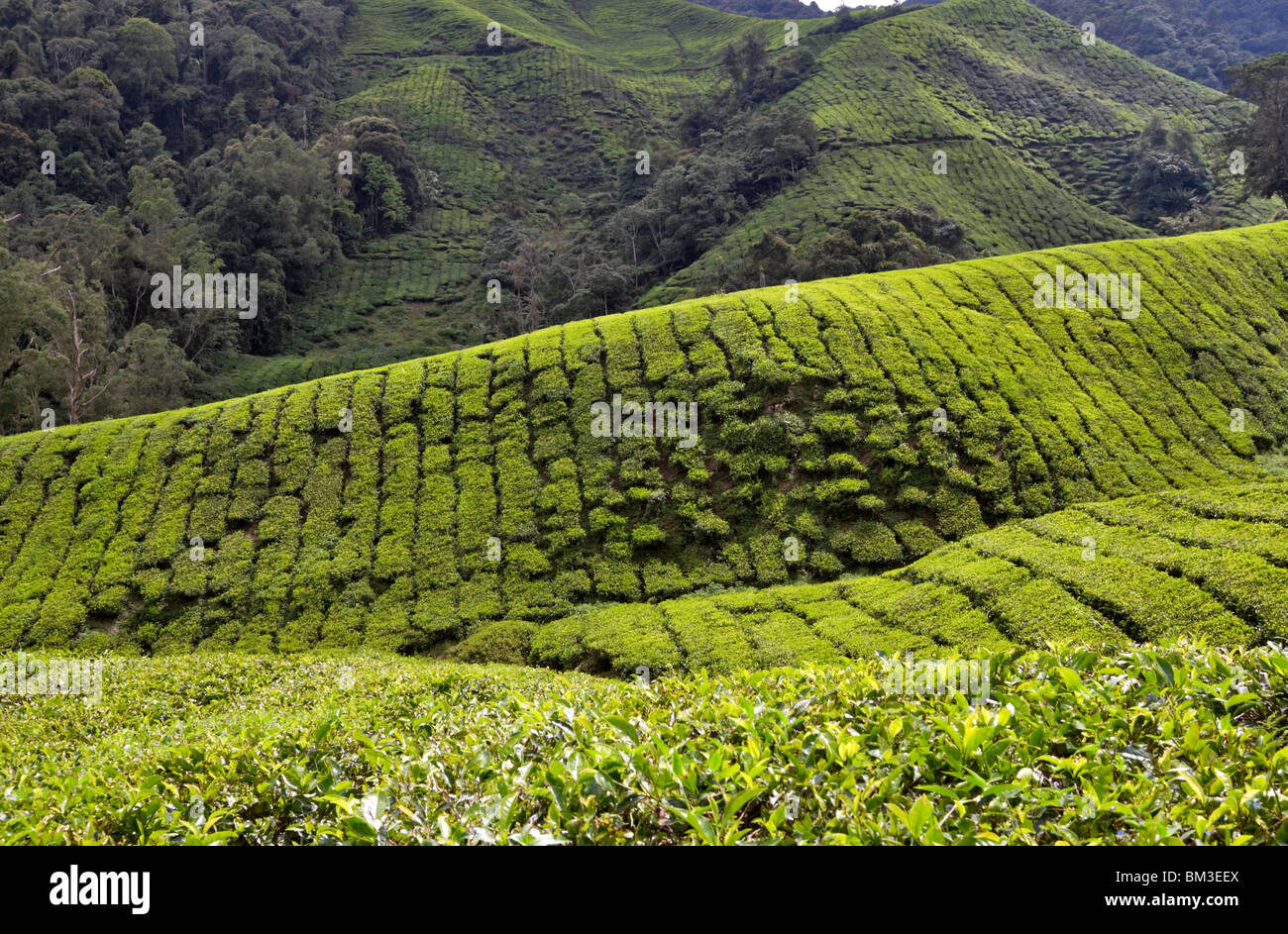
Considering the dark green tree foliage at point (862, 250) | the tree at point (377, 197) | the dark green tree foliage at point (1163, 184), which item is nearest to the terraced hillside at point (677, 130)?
the dark green tree foliage at point (1163, 184)

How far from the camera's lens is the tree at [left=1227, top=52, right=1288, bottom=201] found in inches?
1687

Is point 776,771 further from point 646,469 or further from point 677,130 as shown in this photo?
point 677,130

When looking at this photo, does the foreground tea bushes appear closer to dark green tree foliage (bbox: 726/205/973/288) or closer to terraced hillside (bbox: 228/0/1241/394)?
dark green tree foliage (bbox: 726/205/973/288)

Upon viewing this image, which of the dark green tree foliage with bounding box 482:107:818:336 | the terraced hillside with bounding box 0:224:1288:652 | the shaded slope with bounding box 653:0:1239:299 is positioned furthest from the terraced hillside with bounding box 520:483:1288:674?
the dark green tree foliage with bounding box 482:107:818:336

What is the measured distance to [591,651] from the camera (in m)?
14.2

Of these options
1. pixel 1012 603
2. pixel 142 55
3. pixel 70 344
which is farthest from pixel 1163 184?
pixel 142 55

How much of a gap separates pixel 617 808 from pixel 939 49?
89.1 metres

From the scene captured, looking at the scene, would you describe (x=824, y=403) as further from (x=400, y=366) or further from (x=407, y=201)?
(x=407, y=201)

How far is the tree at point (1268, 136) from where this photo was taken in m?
42.8

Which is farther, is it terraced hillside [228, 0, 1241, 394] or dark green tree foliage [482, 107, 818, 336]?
terraced hillside [228, 0, 1241, 394]

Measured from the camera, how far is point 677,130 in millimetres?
83000

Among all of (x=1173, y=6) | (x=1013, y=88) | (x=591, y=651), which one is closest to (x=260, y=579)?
(x=591, y=651)

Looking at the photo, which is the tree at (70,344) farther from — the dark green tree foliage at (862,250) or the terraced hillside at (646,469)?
the dark green tree foliage at (862,250)

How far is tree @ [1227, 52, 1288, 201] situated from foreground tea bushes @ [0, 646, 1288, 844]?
51622 millimetres
